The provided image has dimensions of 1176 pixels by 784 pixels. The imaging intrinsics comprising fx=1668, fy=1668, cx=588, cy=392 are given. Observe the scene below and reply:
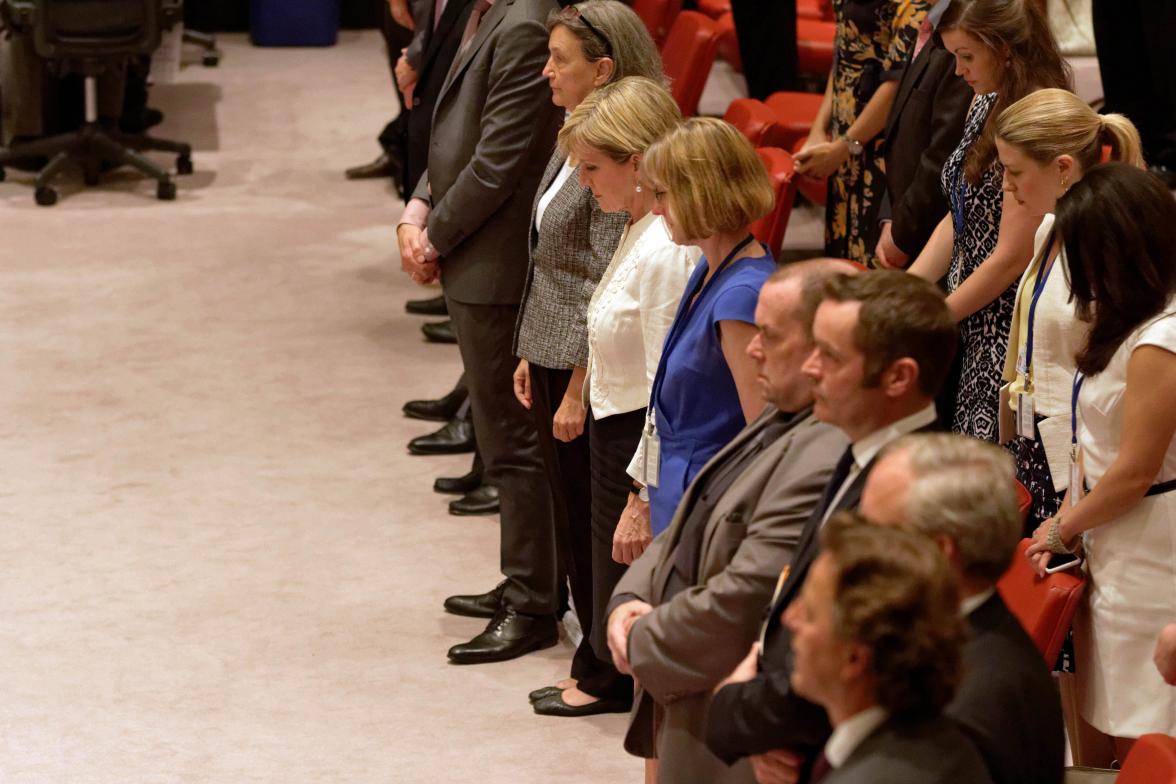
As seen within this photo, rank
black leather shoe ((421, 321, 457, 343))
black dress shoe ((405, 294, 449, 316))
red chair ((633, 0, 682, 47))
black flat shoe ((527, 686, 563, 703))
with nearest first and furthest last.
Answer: black flat shoe ((527, 686, 563, 703)) → black leather shoe ((421, 321, 457, 343)) → black dress shoe ((405, 294, 449, 316)) → red chair ((633, 0, 682, 47))

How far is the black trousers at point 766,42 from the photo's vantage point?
756cm

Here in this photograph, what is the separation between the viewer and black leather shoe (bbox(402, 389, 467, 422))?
18.5ft

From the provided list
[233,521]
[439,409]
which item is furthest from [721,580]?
[439,409]

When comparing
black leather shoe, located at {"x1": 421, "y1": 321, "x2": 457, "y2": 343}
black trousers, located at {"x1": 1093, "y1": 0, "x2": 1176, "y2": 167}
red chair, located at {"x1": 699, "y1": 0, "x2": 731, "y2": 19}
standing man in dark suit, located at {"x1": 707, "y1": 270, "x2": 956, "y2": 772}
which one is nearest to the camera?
standing man in dark suit, located at {"x1": 707, "y1": 270, "x2": 956, "y2": 772}

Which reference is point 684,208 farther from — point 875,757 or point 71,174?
point 71,174

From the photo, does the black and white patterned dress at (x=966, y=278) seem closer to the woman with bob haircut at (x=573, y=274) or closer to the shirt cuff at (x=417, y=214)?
the woman with bob haircut at (x=573, y=274)

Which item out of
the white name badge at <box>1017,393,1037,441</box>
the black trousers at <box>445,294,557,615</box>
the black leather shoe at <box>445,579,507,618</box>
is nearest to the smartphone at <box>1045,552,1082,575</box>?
the white name badge at <box>1017,393,1037,441</box>

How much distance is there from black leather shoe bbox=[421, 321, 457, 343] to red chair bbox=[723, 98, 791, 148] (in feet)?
4.54

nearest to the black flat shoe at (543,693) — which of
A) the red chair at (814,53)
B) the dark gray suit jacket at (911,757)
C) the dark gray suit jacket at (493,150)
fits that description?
the dark gray suit jacket at (493,150)

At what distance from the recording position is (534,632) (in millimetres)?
4074

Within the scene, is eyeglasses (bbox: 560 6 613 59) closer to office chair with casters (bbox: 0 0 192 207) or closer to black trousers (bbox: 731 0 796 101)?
black trousers (bbox: 731 0 796 101)

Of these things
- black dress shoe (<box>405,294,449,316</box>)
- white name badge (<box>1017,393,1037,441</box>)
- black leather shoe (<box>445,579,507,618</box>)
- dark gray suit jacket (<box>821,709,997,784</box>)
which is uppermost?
dark gray suit jacket (<box>821,709,997,784</box>)

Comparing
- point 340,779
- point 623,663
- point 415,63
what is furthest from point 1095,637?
point 415,63

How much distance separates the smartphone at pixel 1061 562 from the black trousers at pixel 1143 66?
13.5ft
